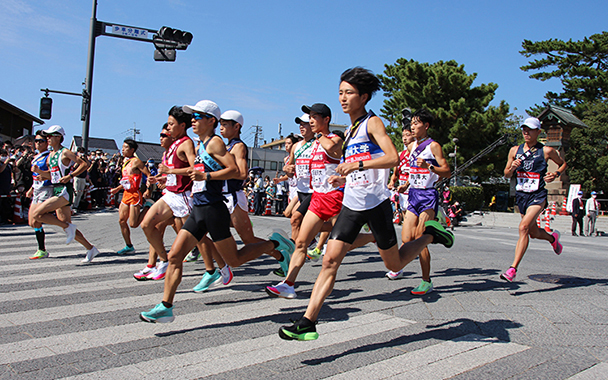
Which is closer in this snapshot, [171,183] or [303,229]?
[303,229]

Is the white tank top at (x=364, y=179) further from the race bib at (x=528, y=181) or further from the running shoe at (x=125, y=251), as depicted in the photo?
the running shoe at (x=125, y=251)

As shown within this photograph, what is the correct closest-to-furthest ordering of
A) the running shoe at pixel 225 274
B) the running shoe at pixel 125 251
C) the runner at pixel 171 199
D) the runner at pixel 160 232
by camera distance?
the running shoe at pixel 225 274 < the runner at pixel 171 199 < the runner at pixel 160 232 < the running shoe at pixel 125 251

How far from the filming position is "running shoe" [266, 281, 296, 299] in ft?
15.7

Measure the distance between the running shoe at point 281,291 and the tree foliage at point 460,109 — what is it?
3465 cm

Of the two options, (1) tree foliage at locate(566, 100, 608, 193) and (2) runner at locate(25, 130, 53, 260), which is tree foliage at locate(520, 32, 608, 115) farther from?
(2) runner at locate(25, 130, 53, 260)

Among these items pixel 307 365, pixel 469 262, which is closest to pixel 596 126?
pixel 469 262

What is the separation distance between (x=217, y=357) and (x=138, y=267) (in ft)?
13.2

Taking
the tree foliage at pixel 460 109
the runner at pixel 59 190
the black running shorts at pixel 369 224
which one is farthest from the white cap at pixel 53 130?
the tree foliage at pixel 460 109

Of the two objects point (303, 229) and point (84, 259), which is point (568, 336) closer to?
point (303, 229)

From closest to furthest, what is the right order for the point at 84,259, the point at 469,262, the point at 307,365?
1. the point at 307,365
2. the point at 84,259
3. the point at 469,262

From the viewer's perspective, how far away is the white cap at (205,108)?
444 centimetres

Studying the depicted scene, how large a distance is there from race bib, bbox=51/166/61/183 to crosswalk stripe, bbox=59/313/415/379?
5199 millimetres

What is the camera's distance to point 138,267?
681 centimetres

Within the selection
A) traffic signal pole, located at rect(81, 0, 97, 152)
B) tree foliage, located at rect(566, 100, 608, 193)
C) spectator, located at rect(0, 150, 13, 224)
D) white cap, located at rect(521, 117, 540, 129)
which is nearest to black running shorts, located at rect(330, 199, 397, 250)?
white cap, located at rect(521, 117, 540, 129)
